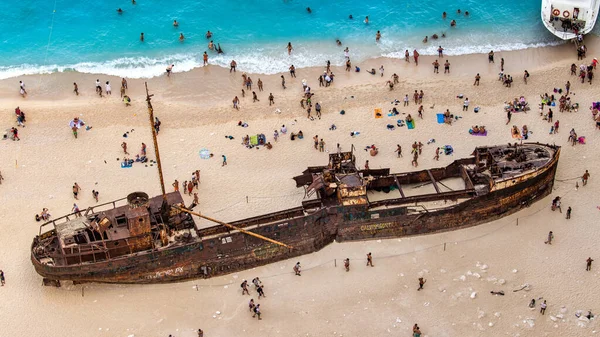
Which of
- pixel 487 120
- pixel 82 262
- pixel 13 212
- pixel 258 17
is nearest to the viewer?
pixel 82 262

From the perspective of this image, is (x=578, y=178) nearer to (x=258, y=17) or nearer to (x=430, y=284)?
(x=430, y=284)

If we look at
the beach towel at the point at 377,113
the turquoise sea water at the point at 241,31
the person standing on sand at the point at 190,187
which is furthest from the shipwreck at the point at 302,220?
the turquoise sea water at the point at 241,31

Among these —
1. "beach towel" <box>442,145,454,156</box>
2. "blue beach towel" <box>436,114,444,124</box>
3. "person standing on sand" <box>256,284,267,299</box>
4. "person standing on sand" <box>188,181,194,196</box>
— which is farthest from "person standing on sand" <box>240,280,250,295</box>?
"blue beach towel" <box>436,114,444,124</box>

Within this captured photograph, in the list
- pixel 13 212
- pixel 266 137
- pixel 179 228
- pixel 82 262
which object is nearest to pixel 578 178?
pixel 266 137

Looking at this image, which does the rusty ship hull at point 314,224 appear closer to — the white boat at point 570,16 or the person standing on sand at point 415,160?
the person standing on sand at point 415,160

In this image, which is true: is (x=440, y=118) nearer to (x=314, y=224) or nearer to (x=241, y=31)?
(x=314, y=224)

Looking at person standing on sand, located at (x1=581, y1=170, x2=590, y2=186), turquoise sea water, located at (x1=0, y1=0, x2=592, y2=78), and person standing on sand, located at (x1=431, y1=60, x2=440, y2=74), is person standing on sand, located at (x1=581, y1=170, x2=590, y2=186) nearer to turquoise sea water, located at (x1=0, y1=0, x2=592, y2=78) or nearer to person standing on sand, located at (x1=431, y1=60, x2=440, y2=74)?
person standing on sand, located at (x1=431, y1=60, x2=440, y2=74)
